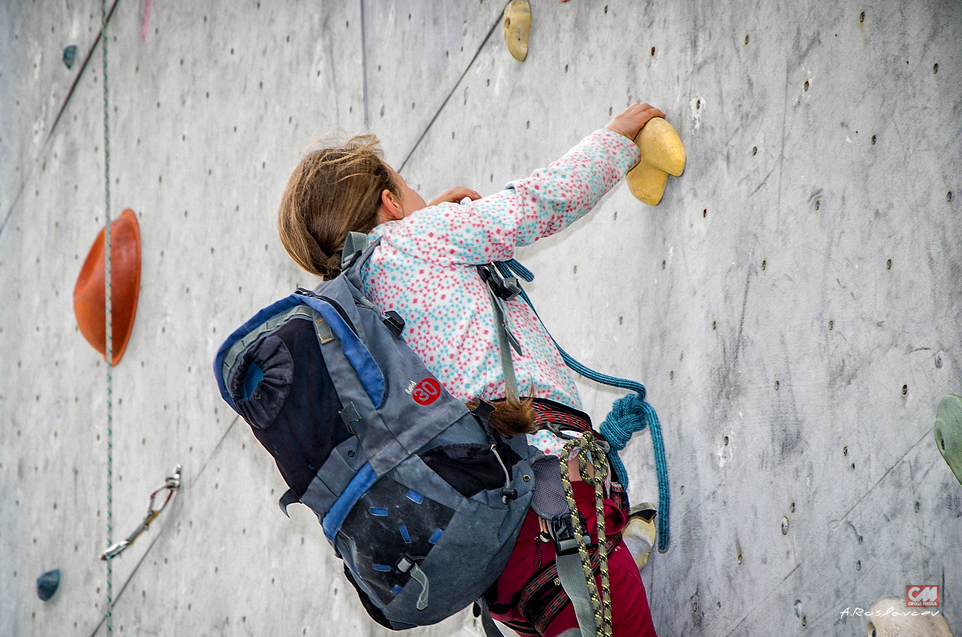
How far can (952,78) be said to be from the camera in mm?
1123

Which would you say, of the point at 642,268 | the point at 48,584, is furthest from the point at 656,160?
the point at 48,584

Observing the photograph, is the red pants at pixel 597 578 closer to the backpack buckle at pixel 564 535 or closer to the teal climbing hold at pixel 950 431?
the backpack buckle at pixel 564 535

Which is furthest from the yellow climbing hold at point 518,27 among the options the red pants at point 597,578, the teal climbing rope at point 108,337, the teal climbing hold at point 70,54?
the teal climbing hold at point 70,54

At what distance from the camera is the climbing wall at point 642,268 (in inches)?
46.7

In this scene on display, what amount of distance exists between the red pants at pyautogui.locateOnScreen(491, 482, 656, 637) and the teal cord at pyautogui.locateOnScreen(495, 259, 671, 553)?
0.54 feet

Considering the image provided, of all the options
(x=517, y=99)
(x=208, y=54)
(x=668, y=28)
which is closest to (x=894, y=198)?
(x=668, y=28)

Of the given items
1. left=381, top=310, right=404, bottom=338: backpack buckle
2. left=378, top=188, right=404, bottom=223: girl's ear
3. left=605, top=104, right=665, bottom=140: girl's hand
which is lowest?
left=381, top=310, right=404, bottom=338: backpack buckle

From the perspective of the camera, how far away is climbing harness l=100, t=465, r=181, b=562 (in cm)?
292

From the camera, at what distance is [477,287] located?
4.13 ft

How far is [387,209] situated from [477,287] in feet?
0.58

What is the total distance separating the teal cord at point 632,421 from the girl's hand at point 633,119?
266 millimetres

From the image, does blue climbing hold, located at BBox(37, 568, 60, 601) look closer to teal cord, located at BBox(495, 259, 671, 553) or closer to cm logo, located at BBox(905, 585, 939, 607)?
teal cord, located at BBox(495, 259, 671, 553)

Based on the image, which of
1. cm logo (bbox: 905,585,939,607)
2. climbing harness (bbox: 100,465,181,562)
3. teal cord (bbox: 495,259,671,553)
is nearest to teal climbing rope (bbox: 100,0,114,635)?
climbing harness (bbox: 100,465,181,562)

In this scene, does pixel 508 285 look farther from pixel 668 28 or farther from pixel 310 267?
pixel 668 28
